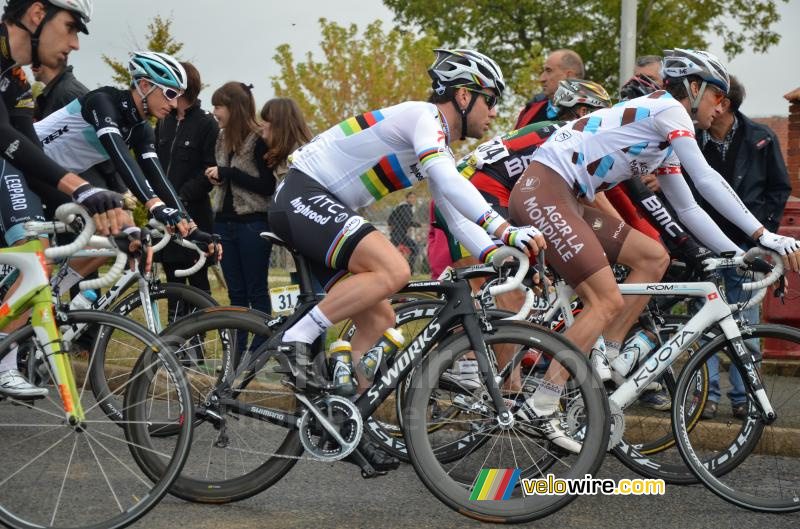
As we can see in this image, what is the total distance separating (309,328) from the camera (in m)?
4.51

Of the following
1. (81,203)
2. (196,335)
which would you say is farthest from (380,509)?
(81,203)

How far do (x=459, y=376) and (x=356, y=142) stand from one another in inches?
45.2

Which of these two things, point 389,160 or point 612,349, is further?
point 612,349

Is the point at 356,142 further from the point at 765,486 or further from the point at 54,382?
the point at 765,486

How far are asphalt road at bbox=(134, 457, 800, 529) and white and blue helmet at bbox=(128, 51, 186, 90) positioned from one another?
7.65 ft

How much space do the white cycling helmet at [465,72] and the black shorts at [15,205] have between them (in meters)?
2.22

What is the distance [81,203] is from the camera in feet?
13.4

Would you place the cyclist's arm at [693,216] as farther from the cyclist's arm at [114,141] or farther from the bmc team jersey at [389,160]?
the cyclist's arm at [114,141]

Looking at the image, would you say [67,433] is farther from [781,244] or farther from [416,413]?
[781,244]

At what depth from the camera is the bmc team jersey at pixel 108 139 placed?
573 cm

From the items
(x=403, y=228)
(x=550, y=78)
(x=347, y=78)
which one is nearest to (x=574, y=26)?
(x=347, y=78)

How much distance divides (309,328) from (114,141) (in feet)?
6.42

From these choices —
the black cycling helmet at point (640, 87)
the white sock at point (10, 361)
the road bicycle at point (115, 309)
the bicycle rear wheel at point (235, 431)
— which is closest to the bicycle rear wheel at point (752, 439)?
the bicycle rear wheel at point (235, 431)

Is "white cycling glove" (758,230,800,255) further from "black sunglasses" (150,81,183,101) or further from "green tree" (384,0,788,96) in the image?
"green tree" (384,0,788,96)
